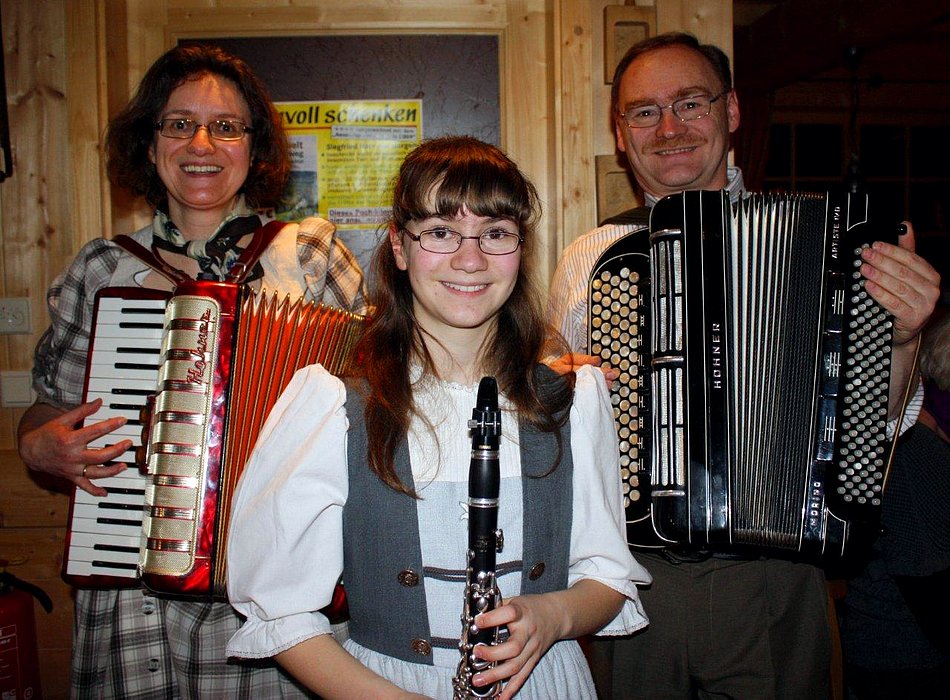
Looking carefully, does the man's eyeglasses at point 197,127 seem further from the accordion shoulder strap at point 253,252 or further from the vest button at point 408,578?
the vest button at point 408,578

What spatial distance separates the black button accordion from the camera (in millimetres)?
1655

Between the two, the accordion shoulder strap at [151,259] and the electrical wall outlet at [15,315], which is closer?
the accordion shoulder strap at [151,259]

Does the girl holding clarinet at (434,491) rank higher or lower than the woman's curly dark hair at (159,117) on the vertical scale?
lower

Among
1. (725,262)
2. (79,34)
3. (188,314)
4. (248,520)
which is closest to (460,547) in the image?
(248,520)

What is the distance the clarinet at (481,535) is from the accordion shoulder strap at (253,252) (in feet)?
2.89

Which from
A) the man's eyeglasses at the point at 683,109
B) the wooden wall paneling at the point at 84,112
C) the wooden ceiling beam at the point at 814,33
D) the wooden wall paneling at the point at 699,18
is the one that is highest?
the wooden ceiling beam at the point at 814,33

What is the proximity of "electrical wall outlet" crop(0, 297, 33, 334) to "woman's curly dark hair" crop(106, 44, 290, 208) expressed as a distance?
105cm

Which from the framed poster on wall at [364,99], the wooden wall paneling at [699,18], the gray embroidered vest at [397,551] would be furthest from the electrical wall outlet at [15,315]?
the wooden wall paneling at [699,18]

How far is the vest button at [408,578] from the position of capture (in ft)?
4.36

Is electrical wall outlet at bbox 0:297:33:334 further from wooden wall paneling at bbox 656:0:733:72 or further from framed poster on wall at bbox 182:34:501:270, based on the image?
wooden wall paneling at bbox 656:0:733:72

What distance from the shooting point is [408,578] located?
1328mm

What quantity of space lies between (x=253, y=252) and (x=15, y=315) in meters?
1.51

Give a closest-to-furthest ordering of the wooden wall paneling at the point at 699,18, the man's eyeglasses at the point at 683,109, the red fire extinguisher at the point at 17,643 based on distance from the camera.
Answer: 1. the man's eyeglasses at the point at 683,109
2. the red fire extinguisher at the point at 17,643
3. the wooden wall paneling at the point at 699,18

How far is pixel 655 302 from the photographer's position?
5.66ft
